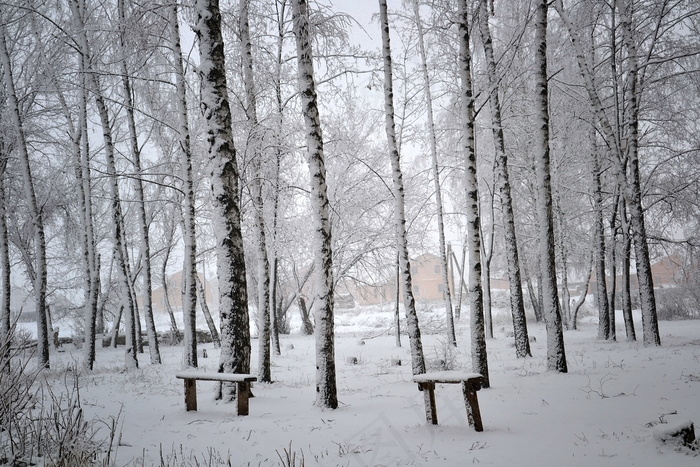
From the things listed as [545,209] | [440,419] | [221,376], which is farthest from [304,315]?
[440,419]

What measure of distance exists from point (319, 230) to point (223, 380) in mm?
2487

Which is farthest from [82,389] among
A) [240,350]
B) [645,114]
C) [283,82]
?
[645,114]

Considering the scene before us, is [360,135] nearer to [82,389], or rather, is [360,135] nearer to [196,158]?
[196,158]

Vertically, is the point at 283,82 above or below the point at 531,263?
above

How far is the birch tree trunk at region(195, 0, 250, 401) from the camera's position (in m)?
5.96

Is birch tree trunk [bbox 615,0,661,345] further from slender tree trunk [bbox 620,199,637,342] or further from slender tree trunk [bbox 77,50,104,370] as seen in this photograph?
slender tree trunk [bbox 77,50,104,370]

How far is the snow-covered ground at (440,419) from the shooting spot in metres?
3.72

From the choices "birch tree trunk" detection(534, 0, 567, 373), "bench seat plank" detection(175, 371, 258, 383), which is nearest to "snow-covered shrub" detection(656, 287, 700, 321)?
"birch tree trunk" detection(534, 0, 567, 373)

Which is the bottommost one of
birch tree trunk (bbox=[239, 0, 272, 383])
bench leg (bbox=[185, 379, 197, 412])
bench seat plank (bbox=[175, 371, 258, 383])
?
bench leg (bbox=[185, 379, 197, 412])

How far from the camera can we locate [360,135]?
19188mm

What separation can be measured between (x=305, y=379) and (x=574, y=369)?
19.2 ft

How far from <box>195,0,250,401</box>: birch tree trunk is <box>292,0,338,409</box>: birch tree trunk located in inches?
48.1

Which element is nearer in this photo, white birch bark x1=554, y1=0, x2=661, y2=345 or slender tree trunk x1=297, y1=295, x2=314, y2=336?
white birch bark x1=554, y1=0, x2=661, y2=345

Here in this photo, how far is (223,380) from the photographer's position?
17.1 feet
